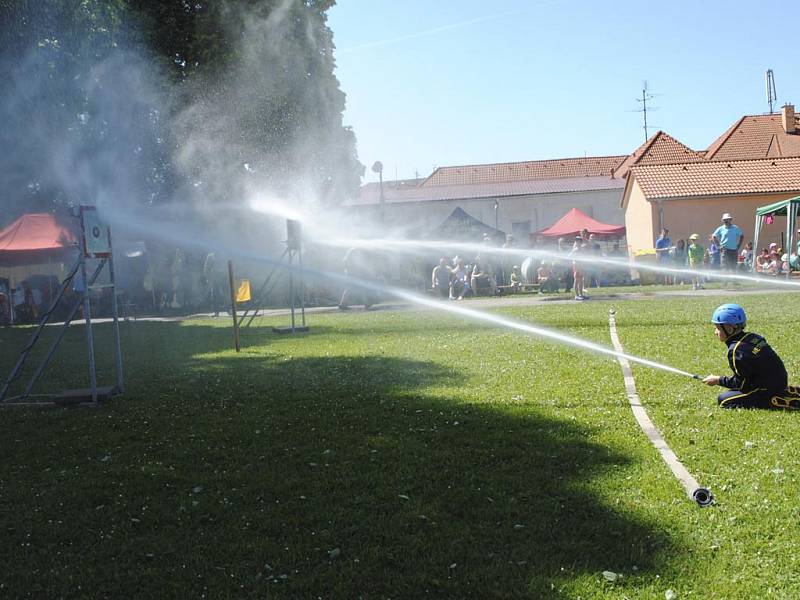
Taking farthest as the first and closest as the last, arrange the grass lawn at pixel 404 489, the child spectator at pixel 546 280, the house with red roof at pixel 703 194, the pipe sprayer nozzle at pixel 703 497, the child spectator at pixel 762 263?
the house with red roof at pixel 703 194 < the child spectator at pixel 762 263 < the child spectator at pixel 546 280 < the pipe sprayer nozzle at pixel 703 497 < the grass lawn at pixel 404 489

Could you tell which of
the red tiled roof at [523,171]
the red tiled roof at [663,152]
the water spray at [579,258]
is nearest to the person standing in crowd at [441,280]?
the water spray at [579,258]

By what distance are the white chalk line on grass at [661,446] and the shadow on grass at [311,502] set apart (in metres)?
0.40

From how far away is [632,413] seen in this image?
8.41 m

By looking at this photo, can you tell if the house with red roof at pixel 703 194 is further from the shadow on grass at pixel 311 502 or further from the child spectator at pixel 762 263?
the shadow on grass at pixel 311 502

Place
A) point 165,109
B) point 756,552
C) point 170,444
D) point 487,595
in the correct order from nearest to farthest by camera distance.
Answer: point 487,595
point 756,552
point 170,444
point 165,109

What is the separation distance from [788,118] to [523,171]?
74.7 ft

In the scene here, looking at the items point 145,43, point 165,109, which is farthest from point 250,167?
point 145,43

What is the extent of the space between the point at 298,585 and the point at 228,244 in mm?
37108

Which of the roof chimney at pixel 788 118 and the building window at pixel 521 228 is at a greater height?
the roof chimney at pixel 788 118

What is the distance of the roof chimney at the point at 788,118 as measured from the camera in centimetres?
5853

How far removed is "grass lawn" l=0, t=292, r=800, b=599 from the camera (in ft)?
15.7

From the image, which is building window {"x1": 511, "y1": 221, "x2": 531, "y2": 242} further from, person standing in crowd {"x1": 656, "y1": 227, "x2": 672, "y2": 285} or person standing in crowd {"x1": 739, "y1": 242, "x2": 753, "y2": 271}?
person standing in crowd {"x1": 739, "y1": 242, "x2": 753, "y2": 271}

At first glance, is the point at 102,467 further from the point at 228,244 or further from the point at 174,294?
the point at 228,244

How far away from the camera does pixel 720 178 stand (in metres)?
41.2
